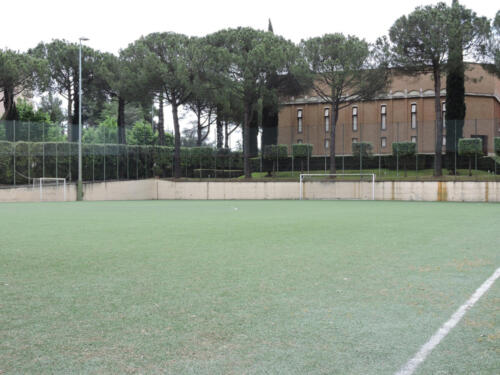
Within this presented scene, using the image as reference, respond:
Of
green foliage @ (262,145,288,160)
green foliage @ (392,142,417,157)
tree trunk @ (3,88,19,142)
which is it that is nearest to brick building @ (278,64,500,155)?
green foliage @ (392,142,417,157)

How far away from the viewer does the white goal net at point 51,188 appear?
30.0 meters

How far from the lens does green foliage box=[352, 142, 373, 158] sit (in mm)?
34344

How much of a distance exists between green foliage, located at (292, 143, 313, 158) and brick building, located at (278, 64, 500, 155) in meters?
0.48

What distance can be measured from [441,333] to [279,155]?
109 ft

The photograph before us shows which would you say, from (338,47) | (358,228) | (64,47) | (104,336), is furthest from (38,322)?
(64,47)

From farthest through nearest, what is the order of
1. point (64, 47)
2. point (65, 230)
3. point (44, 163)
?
point (64, 47), point (44, 163), point (65, 230)

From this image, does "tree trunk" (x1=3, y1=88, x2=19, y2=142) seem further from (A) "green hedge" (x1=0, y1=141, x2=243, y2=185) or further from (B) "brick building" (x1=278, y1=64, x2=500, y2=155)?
(B) "brick building" (x1=278, y1=64, x2=500, y2=155)

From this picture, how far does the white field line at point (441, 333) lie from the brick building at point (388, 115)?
96.8 ft

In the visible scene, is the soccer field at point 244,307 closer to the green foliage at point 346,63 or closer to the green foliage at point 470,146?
the green foliage at point 470,146

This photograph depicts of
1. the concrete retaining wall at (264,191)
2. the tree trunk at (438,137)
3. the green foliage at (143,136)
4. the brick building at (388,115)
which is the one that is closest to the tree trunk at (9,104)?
the concrete retaining wall at (264,191)

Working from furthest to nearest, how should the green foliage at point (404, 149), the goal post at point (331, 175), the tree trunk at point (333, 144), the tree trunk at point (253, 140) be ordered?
the tree trunk at point (253, 140) → the green foliage at point (404, 149) → the tree trunk at point (333, 144) → the goal post at point (331, 175)

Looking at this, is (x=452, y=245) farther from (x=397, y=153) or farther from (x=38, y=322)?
(x=397, y=153)

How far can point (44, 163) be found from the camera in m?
31.0

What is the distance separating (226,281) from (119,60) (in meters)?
35.8
